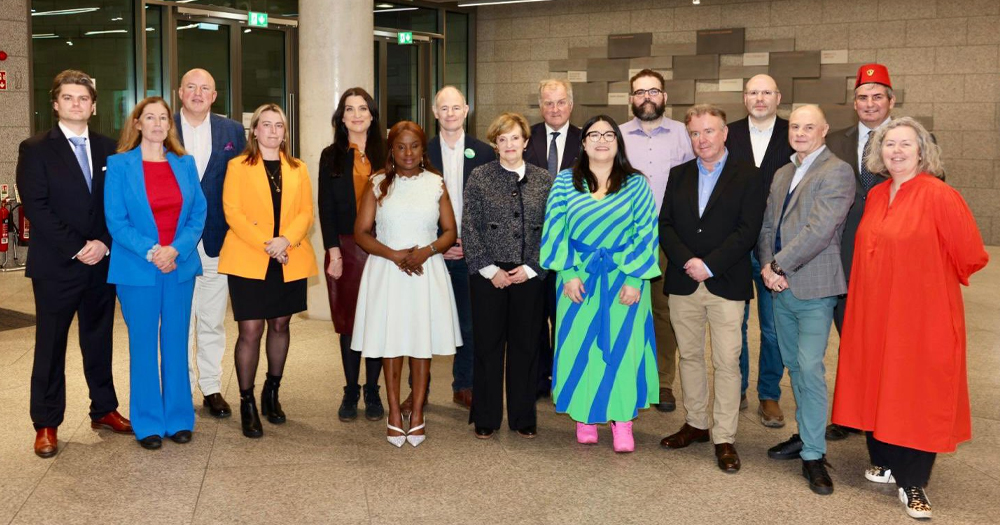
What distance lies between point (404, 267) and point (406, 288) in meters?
0.11

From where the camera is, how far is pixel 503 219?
446 centimetres

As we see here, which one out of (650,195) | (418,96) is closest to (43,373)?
(650,195)

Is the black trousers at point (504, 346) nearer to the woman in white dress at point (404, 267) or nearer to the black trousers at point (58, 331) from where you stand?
the woman in white dress at point (404, 267)

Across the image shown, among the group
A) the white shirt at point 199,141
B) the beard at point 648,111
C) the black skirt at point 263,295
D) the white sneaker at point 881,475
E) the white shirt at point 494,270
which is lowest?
the white sneaker at point 881,475

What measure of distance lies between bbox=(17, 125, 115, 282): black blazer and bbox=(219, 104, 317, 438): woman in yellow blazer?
2.03 feet

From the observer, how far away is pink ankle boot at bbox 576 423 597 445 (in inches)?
179

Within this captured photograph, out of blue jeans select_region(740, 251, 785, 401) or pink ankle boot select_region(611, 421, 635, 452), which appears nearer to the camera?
pink ankle boot select_region(611, 421, 635, 452)

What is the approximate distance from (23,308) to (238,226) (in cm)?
467

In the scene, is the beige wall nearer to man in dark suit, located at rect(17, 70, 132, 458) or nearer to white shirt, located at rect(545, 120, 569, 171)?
white shirt, located at rect(545, 120, 569, 171)

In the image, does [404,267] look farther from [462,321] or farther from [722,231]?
[722,231]

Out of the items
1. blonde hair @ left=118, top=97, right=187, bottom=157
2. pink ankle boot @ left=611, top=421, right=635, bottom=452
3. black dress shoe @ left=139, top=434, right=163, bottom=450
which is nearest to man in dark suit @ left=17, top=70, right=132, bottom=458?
blonde hair @ left=118, top=97, right=187, bottom=157

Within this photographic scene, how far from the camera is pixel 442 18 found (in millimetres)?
15312

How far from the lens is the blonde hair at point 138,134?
433 centimetres

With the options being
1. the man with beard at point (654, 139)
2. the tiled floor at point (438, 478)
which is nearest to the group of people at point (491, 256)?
the tiled floor at point (438, 478)
